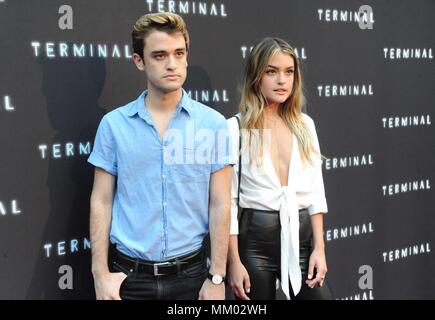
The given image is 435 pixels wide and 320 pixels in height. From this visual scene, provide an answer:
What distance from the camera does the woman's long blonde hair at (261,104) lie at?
2596mm

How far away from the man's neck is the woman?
1.15 ft

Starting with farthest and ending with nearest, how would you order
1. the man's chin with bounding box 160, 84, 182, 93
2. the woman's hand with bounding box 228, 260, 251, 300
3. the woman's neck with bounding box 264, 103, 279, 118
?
the woman's neck with bounding box 264, 103, 279, 118
the woman's hand with bounding box 228, 260, 251, 300
the man's chin with bounding box 160, 84, 182, 93

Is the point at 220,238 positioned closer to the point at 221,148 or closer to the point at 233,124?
the point at 221,148

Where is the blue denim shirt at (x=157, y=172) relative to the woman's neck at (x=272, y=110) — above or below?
below

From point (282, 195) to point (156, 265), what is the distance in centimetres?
64

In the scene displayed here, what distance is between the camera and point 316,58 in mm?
3479

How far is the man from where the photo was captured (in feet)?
7.44

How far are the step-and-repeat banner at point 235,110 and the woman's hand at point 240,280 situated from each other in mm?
710

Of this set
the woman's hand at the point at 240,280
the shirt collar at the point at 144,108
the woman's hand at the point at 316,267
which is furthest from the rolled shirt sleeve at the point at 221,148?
the woman's hand at the point at 316,267

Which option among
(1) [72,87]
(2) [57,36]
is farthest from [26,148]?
(2) [57,36]

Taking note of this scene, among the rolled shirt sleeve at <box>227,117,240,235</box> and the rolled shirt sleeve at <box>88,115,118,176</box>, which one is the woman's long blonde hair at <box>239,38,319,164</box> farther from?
the rolled shirt sleeve at <box>88,115,118,176</box>

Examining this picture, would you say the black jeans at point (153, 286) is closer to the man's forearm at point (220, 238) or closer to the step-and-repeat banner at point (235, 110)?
the man's forearm at point (220, 238)

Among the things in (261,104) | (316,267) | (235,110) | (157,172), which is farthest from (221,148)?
(235,110)

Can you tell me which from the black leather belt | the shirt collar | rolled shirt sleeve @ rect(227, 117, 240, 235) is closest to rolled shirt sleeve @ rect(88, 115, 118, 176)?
the shirt collar
